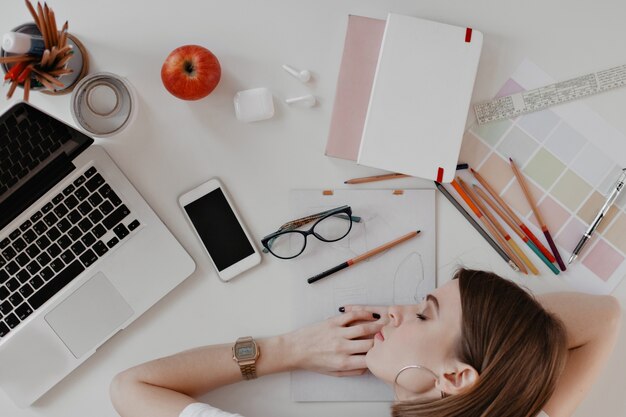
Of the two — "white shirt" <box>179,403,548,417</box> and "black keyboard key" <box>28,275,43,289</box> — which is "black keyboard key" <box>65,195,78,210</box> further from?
"white shirt" <box>179,403,548,417</box>

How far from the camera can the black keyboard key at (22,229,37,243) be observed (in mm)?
997

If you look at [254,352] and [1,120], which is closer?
[1,120]

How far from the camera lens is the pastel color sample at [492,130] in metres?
1.10

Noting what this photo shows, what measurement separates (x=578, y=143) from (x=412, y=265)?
414 mm

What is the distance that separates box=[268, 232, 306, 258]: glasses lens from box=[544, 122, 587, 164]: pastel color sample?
1.74ft

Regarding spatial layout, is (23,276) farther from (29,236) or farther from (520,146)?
(520,146)

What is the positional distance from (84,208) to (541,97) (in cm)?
91

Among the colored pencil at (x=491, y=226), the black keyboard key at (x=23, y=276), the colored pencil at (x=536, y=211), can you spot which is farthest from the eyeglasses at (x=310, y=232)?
the black keyboard key at (x=23, y=276)

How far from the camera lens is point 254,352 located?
104 centimetres

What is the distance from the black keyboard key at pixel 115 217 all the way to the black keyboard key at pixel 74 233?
46 millimetres

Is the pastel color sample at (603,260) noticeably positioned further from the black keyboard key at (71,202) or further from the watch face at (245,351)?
the black keyboard key at (71,202)

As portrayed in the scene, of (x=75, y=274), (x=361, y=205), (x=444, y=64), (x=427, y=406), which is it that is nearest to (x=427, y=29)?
(x=444, y=64)

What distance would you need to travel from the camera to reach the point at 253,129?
3.56 feet

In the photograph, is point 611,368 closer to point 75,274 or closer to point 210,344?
point 210,344
